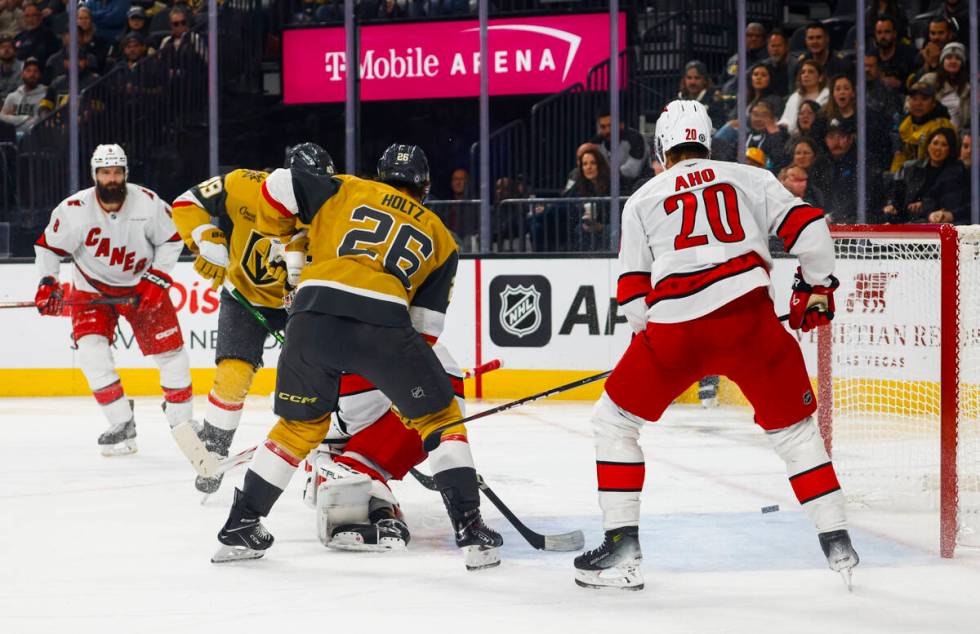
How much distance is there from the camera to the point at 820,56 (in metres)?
7.85

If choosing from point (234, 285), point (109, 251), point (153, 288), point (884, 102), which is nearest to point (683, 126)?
point (234, 285)

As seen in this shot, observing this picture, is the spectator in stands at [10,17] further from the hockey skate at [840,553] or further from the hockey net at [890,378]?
the hockey skate at [840,553]

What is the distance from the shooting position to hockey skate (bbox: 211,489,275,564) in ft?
10.8

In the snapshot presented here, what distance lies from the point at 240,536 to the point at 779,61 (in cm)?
554

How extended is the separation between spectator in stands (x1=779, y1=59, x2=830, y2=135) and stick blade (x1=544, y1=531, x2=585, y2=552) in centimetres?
467

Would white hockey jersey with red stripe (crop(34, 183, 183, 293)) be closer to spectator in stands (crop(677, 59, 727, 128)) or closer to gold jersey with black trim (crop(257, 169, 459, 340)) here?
gold jersey with black trim (crop(257, 169, 459, 340))

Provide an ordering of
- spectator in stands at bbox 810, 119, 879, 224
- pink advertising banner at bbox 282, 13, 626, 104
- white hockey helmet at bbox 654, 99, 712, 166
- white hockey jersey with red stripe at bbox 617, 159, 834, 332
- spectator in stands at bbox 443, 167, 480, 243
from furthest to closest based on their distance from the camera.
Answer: pink advertising banner at bbox 282, 13, 626, 104 < spectator in stands at bbox 443, 167, 480, 243 < spectator in stands at bbox 810, 119, 879, 224 < white hockey helmet at bbox 654, 99, 712, 166 < white hockey jersey with red stripe at bbox 617, 159, 834, 332

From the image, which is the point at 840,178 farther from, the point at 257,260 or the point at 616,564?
the point at 616,564

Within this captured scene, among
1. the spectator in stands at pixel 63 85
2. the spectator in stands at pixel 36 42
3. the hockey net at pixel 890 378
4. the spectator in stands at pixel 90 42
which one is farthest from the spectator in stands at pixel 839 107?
the spectator in stands at pixel 36 42

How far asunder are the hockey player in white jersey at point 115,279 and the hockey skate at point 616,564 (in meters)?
2.81

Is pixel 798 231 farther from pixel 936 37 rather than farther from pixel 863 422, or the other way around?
pixel 936 37

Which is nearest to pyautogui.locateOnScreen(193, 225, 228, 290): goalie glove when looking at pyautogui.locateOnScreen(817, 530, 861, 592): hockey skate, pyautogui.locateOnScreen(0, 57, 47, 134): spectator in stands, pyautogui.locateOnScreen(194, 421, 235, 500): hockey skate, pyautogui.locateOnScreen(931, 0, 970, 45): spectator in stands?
pyautogui.locateOnScreen(194, 421, 235, 500): hockey skate

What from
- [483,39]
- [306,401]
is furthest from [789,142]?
[306,401]

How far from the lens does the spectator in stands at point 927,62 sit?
26.2 feet
